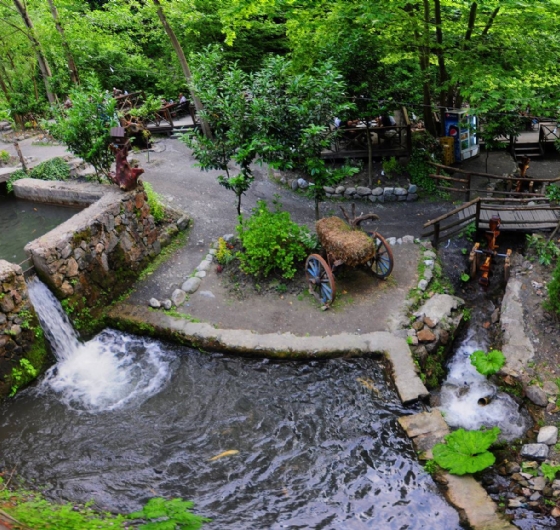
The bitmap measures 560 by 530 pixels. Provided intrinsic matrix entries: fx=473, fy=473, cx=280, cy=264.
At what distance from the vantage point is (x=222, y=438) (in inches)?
256

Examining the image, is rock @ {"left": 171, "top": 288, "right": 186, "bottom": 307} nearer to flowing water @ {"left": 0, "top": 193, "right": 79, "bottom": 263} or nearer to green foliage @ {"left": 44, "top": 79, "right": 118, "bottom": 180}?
flowing water @ {"left": 0, "top": 193, "right": 79, "bottom": 263}

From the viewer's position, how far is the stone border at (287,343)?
756 centimetres

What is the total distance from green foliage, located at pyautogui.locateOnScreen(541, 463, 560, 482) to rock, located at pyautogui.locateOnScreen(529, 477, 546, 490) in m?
0.08

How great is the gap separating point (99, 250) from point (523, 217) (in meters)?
9.08

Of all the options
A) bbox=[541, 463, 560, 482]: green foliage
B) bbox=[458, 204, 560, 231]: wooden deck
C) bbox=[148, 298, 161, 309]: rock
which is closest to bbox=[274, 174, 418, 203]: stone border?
bbox=[458, 204, 560, 231]: wooden deck

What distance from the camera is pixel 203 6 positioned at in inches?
677

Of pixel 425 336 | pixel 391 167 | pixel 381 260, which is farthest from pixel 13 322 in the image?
pixel 391 167

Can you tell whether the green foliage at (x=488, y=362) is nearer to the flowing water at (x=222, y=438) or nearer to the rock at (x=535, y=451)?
the rock at (x=535, y=451)

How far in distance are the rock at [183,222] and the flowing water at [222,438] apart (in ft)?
11.8

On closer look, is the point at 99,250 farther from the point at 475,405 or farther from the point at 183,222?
the point at 475,405

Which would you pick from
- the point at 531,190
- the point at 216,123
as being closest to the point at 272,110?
the point at 216,123

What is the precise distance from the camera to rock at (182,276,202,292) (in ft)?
30.1

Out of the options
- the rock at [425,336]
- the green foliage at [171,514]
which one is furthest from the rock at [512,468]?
the green foliage at [171,514]

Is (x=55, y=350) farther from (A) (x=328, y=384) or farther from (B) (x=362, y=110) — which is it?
(B) (x=362, y=110)
